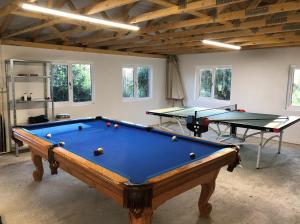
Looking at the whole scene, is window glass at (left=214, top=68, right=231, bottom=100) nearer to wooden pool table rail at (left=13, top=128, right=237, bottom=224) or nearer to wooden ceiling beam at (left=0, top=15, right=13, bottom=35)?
wooden pool table rail at (left=13, top=128, right=237, bottom=224)

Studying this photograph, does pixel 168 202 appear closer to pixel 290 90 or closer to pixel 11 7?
pixel 11 7

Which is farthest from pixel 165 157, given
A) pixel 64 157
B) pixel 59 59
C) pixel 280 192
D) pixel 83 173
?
pixel 59 59

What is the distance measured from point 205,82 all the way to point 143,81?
6.34ft

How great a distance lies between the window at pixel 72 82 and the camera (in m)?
→ 5.76

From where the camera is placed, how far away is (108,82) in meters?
6.61

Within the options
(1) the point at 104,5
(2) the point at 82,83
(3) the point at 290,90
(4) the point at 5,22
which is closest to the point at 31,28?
(4) the point at 5,22

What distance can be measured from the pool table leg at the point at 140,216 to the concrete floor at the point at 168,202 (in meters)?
0.98

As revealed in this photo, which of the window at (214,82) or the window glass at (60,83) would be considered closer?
the window glass at (60,83)

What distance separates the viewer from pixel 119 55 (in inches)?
A: 266

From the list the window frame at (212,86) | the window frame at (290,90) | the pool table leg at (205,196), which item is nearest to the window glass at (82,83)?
the window frame at (212,86)

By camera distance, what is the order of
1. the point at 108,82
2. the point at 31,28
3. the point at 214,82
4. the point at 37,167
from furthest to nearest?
the point at 214,82 → the point at 108,82 → the point at 31,28 → the point at 37,167

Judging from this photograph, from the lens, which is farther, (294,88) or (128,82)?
(128,82)

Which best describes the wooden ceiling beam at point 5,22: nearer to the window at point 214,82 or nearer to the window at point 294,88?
the window at point 214,82

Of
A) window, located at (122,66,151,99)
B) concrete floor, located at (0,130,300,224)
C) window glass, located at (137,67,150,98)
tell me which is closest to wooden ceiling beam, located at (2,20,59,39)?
concrete floor, located at (0,130,300,224)
